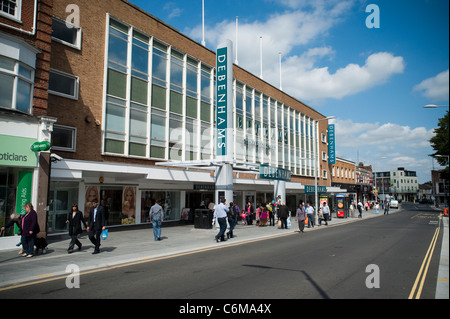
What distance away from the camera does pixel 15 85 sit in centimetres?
1214

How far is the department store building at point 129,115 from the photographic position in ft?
52.6

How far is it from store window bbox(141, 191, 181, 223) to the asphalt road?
10.9 m

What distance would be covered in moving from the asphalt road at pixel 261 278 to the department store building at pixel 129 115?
26.0ft

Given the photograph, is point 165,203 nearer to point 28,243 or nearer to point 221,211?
point 221,211

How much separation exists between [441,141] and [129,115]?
51.3 metres

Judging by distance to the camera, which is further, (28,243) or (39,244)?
(39,244)

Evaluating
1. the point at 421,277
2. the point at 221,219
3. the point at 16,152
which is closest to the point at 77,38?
the point at 16,152

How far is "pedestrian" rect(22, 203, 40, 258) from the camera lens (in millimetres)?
10211

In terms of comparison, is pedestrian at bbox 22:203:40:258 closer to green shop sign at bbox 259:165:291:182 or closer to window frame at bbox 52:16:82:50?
window frame at bbox 52:16:82:50

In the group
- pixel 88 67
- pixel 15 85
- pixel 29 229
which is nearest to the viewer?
pixel 29 229

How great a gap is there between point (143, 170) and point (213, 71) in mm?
11348

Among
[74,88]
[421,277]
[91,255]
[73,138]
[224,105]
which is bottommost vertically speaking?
[91,255]

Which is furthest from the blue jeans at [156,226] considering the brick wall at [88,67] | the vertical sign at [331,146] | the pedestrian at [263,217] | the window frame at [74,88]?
the vertical sign at [331,146]
